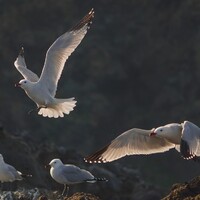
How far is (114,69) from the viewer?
100ft

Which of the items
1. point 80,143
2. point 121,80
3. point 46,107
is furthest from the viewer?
point 121,80

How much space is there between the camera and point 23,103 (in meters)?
28.6

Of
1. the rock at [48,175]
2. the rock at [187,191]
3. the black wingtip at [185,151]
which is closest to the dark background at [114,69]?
the rock at [48,175]

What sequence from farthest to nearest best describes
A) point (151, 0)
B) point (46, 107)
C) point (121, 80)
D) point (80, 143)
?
1. point (151, 0)
2. point (121, 80)
3. point (80, 143)
4. point (46, 107)

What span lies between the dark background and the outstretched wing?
12.3m

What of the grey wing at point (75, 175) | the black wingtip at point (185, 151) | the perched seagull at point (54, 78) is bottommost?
the black wingtip at point (185, 151)

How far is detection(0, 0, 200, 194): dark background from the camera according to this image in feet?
90.7

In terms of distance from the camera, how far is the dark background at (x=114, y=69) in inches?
1088

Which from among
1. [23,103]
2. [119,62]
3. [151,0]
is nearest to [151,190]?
[23,103]

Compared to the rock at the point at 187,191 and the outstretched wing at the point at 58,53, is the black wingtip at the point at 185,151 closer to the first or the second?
the rock at the point at 187,191

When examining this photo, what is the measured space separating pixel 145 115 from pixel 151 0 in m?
5.77

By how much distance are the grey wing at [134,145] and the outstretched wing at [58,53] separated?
2078 mm

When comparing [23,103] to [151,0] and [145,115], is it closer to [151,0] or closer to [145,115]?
[145,115]

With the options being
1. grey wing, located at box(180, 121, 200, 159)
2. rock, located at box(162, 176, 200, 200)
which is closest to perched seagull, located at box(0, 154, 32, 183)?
grey wing, located at box(180, 121, 200, 159)
